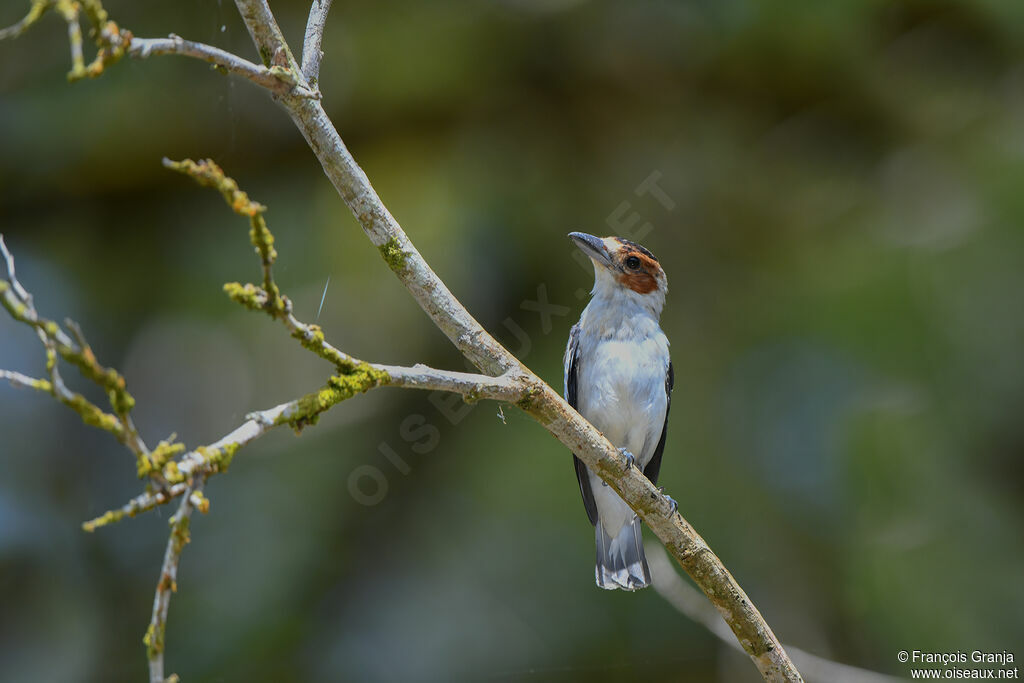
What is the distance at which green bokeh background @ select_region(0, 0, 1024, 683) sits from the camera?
23.3 ft

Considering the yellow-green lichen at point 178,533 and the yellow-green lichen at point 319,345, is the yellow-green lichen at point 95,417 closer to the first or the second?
the yellow-green lichen at point 178,533

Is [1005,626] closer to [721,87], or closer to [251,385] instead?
[721,87]

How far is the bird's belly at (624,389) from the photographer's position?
165 inches

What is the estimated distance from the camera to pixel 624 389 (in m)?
4.20

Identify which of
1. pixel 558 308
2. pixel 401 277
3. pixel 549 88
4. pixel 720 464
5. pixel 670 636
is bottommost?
pixel 670 636

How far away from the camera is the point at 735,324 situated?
7.96 metres

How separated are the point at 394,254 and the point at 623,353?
1966 millimetres

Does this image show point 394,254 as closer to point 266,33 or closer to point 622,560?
point 266,33

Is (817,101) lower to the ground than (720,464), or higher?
higher

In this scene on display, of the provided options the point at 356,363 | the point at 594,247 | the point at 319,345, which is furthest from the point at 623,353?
the point at 319,345

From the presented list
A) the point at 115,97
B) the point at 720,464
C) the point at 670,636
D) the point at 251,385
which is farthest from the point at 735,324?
the point at 115,97

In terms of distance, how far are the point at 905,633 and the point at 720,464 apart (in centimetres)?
192

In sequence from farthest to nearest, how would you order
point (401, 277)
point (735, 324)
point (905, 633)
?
point (735, 324)
point (905, 633)
point (401, 277)

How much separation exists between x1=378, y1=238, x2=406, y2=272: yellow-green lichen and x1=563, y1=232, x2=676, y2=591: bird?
1.68m
